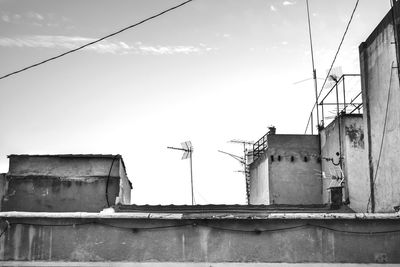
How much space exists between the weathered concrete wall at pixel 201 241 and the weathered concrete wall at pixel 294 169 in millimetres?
11330

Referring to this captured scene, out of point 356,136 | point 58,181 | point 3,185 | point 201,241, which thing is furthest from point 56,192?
point 356,136

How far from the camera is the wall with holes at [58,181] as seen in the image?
795 inches

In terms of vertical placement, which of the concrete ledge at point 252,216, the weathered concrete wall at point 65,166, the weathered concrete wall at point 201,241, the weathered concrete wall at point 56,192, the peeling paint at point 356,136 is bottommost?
the weathered concrete wall at point 201,241

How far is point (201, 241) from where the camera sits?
35.8 feet

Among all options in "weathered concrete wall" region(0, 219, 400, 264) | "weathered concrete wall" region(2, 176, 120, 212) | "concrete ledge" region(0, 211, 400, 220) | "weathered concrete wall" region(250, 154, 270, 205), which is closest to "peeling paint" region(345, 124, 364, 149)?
"weathered concrete wall" region(250, 154, 270, 205)

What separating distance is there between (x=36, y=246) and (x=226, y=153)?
28964 millimetres

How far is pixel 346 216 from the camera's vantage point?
1079cm

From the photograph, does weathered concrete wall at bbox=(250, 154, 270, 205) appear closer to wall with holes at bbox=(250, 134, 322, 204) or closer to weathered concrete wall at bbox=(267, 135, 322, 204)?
wall with holes at bbox=(250, 134, 322, 204)

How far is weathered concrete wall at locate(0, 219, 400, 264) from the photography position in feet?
35.6

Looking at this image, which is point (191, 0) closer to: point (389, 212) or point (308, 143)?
point (389, 212)

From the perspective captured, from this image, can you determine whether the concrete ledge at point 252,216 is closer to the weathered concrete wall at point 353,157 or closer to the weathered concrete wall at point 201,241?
the weathered concrete wall at point 201,241

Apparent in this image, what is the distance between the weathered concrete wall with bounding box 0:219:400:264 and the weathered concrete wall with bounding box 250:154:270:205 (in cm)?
1185

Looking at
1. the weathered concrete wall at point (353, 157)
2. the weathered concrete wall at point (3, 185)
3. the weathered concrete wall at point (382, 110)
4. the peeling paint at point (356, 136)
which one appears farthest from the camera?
the weathered concrete wall at point (3, 185)

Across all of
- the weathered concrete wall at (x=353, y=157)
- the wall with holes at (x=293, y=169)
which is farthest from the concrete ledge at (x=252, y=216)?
the wall with holes at (x=293, y=169)
